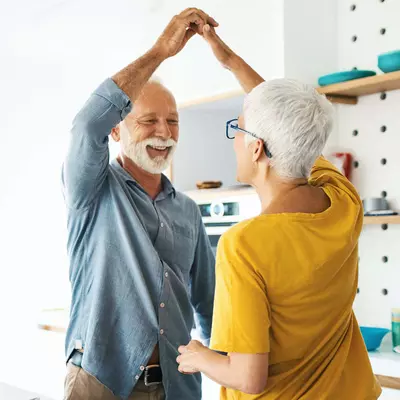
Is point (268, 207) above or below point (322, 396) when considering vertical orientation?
above

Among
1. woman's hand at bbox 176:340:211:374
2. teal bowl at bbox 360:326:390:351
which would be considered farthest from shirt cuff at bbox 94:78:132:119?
teal bowl at bbox 360:326:390:351

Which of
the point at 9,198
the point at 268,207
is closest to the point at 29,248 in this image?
the point at 9,198

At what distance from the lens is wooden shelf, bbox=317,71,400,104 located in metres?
2.62

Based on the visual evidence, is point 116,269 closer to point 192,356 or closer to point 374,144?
point 192,356

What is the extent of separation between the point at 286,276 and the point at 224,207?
70.8 inches

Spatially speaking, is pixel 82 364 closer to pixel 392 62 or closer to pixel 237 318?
pixel 237 318

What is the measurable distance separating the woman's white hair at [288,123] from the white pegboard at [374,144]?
59.8 inches

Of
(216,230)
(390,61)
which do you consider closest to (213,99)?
(216,230)

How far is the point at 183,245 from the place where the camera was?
201 centimetres

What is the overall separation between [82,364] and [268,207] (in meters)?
0.75

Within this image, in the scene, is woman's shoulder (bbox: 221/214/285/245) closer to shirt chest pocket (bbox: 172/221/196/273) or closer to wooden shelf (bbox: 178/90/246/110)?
shirt chest pocket (bbox: 172/221/196/273)

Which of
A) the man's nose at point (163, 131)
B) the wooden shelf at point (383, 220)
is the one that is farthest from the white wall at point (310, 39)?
the man's nose at point (163, 131)

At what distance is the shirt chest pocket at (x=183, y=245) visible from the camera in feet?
6.54

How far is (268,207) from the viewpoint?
1.42 metres
